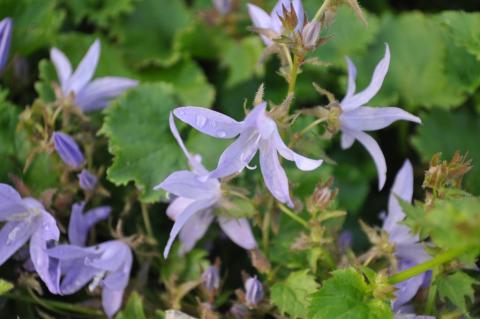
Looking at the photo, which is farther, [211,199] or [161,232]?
[161,232]

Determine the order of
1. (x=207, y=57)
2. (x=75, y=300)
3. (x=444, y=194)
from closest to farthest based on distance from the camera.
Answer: (x=444, y=194)
(x=75, y=300)
(x=207, y=57)

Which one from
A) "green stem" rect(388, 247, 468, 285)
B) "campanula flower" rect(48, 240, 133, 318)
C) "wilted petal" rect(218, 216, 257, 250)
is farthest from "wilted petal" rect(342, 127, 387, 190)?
"campanula flower" rect(48, 240, 133, 318)

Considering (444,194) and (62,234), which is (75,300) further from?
(444,194)

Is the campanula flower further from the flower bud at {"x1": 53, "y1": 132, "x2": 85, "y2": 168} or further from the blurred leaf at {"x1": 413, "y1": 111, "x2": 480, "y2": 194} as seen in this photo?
the blurred leaf at {"x1": 413, "y1": 111, "x2": 480, "y2": 194}

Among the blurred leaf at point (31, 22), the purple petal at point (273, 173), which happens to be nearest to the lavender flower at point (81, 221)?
the purple petal at point (273, 173)

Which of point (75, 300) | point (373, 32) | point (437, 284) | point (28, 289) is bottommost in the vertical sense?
point (75, 300)

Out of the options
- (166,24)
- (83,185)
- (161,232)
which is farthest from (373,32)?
(83,185)
